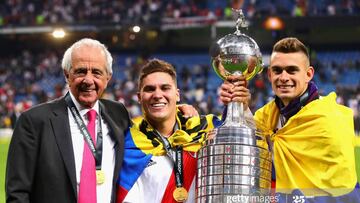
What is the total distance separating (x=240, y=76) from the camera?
3973mm

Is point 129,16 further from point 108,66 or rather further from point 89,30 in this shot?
point 108,66

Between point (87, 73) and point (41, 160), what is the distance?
19.8 inches

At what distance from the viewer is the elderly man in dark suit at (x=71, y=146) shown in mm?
3855

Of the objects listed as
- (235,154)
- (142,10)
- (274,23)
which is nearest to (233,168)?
(235,154)

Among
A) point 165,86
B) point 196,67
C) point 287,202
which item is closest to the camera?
point 287,202

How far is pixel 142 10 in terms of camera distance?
102 feet

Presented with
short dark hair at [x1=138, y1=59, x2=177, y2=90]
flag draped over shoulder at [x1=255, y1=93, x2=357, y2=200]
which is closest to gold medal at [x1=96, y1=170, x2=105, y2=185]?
short dark hair at [x1=138, y1=59, x2=177, y2=90]

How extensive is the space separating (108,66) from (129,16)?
1054 inches

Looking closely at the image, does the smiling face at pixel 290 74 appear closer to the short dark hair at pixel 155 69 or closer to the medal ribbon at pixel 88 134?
the short dark hair at pixel 155 69

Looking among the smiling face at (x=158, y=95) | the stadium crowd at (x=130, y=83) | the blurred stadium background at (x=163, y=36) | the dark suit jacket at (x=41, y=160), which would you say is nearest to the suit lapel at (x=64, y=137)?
the dark suit jacket at (x=41, y=160)

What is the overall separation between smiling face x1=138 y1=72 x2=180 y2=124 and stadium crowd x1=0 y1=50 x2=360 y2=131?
55.8ft

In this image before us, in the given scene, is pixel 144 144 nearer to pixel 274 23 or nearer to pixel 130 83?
pixel 130 83

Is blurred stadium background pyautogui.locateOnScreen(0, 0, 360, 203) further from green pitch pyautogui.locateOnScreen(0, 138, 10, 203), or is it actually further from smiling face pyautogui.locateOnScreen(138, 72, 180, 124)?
smiling face pyautogui.locateOnScreen(138, 72, 180, 124)

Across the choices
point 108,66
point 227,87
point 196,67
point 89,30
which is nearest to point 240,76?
point 227,87
